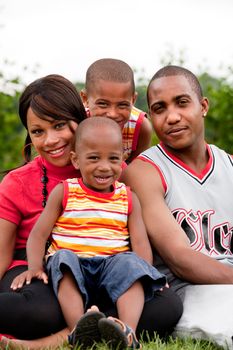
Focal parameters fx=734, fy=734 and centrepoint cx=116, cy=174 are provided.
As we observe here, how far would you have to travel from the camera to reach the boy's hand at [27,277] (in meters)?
4.10


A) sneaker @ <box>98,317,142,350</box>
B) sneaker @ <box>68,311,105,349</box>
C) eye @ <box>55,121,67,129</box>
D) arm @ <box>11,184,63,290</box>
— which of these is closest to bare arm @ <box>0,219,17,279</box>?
arm @ <box>11,184,63,290</box>

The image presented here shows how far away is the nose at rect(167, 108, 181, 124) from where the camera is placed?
4766 millimetres

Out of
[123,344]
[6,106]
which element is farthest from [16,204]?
[6,106]

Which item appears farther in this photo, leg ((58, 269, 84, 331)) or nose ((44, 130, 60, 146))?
nose ((44, 130, 60, 146))

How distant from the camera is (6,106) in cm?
1235

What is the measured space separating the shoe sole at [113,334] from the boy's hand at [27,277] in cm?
64

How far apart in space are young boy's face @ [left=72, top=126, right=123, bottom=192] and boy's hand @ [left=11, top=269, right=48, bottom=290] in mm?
592

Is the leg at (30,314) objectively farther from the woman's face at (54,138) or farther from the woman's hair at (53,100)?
the woman's hair at (53,100)

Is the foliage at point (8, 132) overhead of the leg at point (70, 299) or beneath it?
overhead

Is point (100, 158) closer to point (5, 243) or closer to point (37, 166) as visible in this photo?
point (37, 166)

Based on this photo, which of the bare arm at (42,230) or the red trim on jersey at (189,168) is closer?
the bare arm at (42,230)

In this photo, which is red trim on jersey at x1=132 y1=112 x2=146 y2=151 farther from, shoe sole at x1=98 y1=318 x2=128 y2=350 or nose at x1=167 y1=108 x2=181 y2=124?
shoe sole at x1=98 y1=318 x2=128 y2=350

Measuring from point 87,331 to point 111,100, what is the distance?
1887mm

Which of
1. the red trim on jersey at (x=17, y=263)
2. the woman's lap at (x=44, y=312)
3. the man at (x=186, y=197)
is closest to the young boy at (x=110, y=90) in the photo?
the man at (x=186, y=197)
